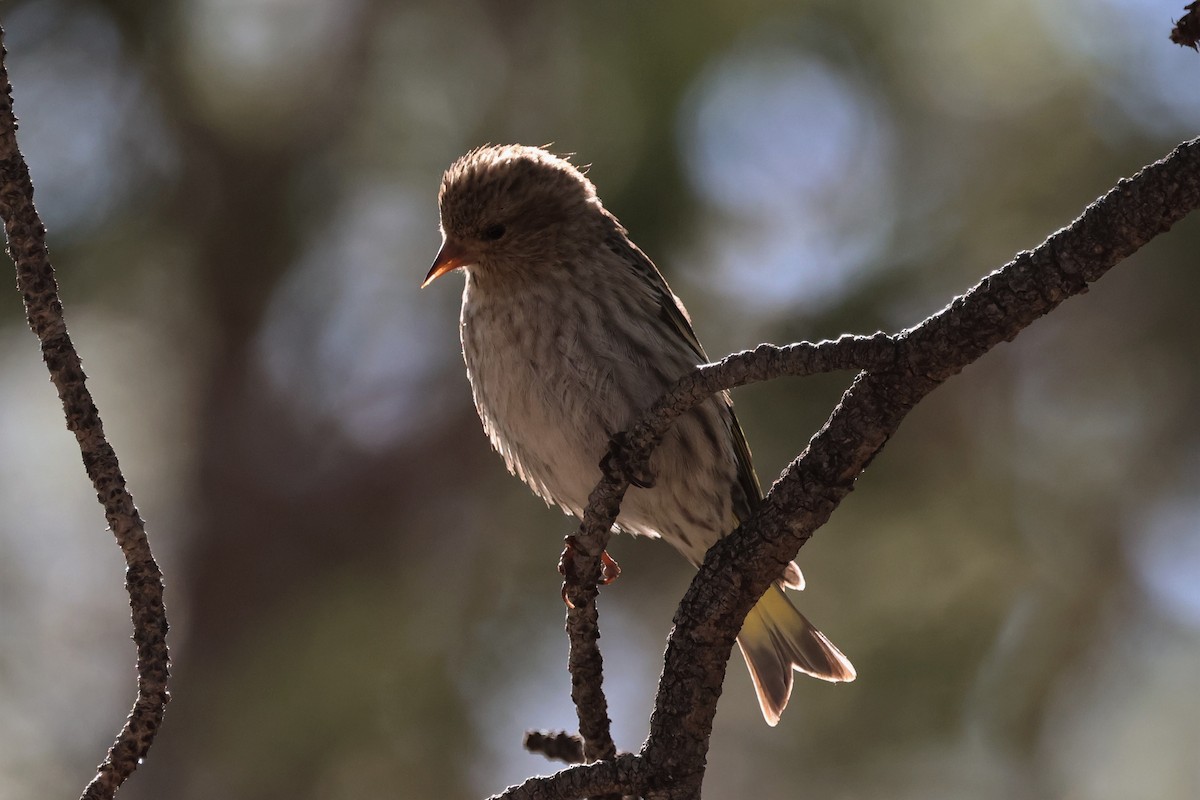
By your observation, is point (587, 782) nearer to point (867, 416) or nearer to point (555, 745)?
point (555, 745)

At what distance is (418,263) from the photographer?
3.89 meters

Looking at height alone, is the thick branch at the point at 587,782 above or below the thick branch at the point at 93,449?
below

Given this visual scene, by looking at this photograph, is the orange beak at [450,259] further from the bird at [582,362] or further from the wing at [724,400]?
the wing at [724,400]

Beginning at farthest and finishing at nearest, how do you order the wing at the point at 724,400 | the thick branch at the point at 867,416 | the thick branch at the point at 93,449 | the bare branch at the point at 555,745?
the wing at the point at 724,400, the bare branch at the point at 555,745, the thick branch at the point at 93,449, the thick branch at the point at 867,416

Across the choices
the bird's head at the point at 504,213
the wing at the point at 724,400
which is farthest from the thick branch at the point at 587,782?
the bird's head at the point at 504,213

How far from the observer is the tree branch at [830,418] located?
126 centimetres

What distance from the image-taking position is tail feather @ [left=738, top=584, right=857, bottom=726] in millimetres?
2607

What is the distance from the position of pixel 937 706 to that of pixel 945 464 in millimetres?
698

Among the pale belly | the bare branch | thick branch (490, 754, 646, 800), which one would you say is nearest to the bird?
the pale belly

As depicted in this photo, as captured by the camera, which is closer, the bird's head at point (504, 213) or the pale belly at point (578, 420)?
the pale belly at point (578, 420)

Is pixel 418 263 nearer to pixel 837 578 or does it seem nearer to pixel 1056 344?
pixel 837 578

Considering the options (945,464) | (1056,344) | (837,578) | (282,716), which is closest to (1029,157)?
(1056,344)

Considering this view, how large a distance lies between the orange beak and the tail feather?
0.95 metres

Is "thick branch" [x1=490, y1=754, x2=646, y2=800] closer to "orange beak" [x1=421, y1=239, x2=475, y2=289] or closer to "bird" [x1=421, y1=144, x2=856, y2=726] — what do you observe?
"bird" [x1=421, y1=144, x2=856, y2=726]
